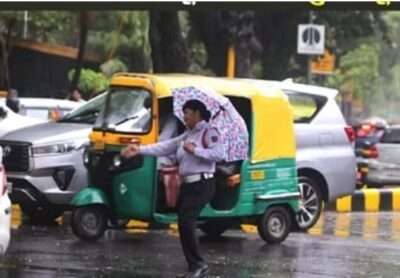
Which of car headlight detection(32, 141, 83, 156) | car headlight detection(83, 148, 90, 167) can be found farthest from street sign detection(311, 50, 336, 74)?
car headlight detection(83, 148, 90, 167)

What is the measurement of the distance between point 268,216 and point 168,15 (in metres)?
8.87

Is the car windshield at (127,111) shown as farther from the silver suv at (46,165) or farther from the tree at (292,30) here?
the tree at (292,30)

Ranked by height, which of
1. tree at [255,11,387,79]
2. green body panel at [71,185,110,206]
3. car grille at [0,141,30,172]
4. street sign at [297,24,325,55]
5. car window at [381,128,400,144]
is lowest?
green body panel at [71,185,110,206]

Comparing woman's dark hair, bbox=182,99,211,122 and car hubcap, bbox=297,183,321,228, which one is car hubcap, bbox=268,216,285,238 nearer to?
car hubcap, bbox=297,183,321,228

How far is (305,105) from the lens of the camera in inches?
554

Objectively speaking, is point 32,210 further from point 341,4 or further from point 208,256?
point 341,4

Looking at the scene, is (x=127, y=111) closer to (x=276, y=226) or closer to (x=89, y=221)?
(x=89, y=221)

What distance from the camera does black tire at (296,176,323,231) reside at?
13469 millimetres

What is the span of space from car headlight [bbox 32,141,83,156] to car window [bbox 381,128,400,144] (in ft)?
24.0

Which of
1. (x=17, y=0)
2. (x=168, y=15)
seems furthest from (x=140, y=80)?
(x=168, y=15)

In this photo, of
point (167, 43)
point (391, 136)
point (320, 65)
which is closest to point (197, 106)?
point (391, 136)

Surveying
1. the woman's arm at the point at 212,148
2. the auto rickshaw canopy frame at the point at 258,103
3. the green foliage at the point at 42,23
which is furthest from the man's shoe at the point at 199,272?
the green foliage at the point at 42,23

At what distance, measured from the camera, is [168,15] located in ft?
66.2

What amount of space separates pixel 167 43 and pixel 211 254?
31.5ft
